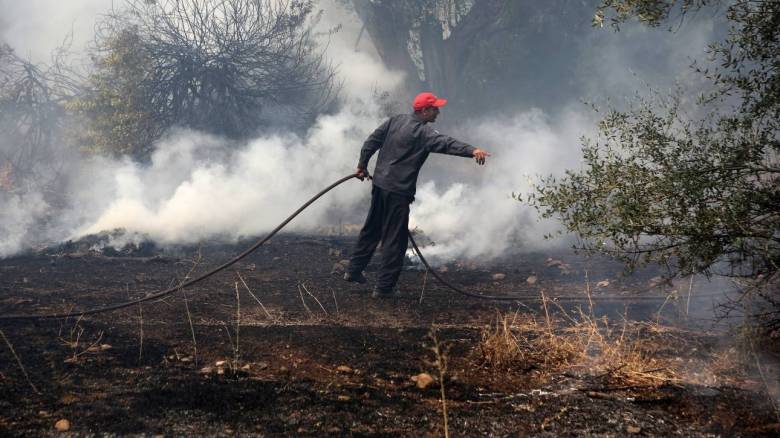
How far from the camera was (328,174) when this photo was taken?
44.0 ft

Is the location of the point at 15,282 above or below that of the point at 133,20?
below

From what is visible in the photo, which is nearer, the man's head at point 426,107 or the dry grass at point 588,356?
the dry grass at point 588,356

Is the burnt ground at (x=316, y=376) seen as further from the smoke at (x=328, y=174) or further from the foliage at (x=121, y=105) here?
the foliage at (x=121, y=105)

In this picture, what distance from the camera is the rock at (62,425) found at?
2.80 metres

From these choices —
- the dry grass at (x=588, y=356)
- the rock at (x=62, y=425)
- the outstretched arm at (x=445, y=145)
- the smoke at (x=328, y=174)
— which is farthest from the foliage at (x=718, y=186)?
the smoke at (x=328, y=174)

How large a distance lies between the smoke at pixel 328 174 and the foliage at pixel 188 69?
518mm

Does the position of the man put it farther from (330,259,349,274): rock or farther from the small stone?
the small stone

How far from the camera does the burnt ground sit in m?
2.98

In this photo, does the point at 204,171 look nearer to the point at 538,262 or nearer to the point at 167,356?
the point at 538,262

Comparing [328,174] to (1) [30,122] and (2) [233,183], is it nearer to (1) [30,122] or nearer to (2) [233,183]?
(2) [233,183]

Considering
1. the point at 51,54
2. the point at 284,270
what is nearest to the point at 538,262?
the point at 284,270

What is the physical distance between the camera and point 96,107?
12.4 metres

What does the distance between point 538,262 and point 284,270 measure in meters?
3.58

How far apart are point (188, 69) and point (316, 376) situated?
422 inches
